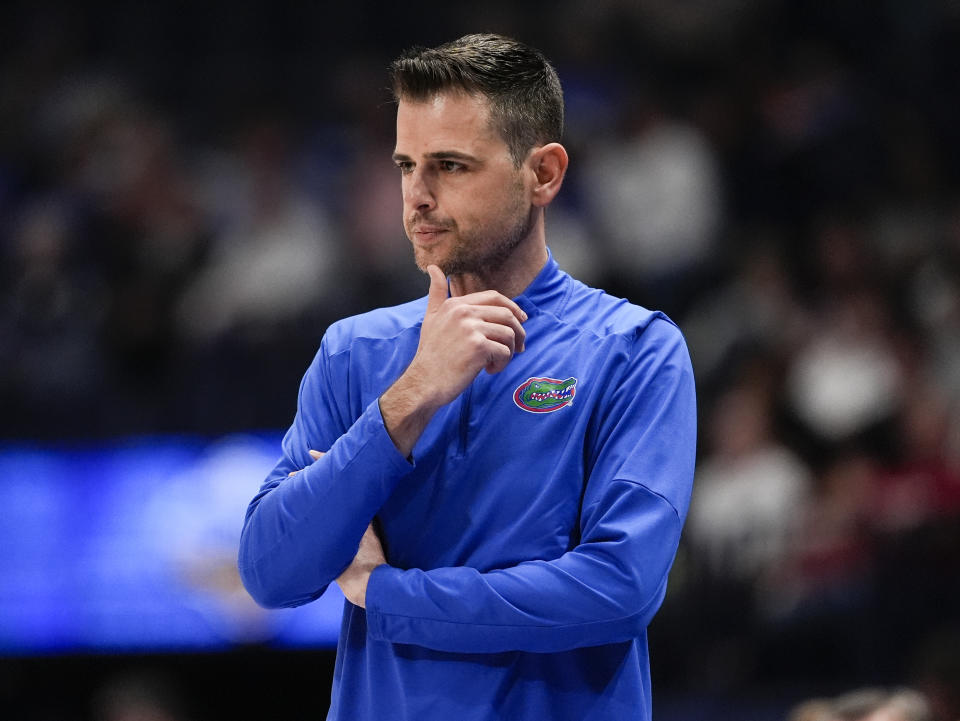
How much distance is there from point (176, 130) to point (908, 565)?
643 cm

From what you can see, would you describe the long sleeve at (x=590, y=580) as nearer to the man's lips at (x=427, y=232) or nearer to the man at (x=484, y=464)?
the man at (x=484, y=464)

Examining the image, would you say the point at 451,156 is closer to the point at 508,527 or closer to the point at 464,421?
the point at 464,421

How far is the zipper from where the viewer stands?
2.46 meters

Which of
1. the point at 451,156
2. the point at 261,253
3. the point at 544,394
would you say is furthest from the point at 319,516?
the point at 261,253

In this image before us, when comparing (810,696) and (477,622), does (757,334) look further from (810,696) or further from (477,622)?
(477,622)

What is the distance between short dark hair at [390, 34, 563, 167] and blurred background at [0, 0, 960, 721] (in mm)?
3515

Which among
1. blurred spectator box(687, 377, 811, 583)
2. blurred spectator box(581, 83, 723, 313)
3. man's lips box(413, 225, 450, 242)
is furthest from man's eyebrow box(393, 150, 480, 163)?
blurred spectator box(581, 83, 723, 313)

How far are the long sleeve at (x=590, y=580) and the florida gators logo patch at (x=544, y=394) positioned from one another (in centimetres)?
9

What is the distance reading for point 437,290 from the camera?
2.49 meters

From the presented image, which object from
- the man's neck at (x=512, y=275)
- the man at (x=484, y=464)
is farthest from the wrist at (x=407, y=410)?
the man's neck at (x=512, y=275)

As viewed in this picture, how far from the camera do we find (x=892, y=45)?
29.3ft

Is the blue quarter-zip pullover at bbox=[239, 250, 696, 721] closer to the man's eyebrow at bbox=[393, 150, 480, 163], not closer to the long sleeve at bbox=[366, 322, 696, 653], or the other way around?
the long sleeve at bbox=[366, 322, 696, 653]

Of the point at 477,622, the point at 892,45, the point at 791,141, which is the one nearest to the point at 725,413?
the point at 791,141

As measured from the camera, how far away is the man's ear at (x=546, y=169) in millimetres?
2607
